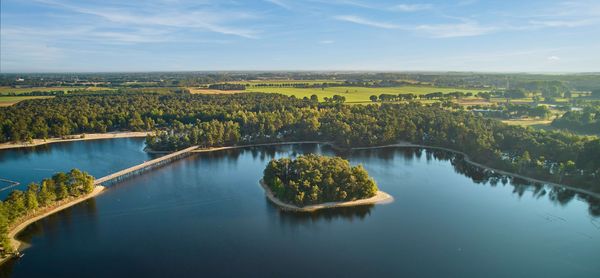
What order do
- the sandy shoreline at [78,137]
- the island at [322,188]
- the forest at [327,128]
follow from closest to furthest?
the island at [322,188], the forest at [327,128], the sandy shoreline at [78,137]

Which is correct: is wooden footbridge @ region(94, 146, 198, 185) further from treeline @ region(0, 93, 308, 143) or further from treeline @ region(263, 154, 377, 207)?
treeline @ region(0, 93, 308, 143)

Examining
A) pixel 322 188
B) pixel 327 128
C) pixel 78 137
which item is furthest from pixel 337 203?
pixel 78 137

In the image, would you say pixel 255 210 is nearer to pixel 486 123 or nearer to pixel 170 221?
pixel 170 221

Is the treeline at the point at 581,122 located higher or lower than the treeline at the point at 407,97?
lower

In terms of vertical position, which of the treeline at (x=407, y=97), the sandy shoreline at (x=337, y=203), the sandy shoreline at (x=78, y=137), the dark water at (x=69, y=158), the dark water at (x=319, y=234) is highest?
the treeline at (x=407, y=97)

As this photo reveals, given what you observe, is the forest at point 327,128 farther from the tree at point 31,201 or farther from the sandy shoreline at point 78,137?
the tree at point 31,201

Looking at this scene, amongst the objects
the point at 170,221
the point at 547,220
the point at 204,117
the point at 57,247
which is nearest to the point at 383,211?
the point at 547,220

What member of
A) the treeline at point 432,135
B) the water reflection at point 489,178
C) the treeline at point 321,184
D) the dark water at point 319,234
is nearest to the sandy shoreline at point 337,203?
the treeline at point 321,184
